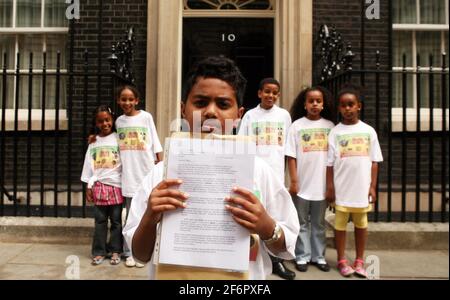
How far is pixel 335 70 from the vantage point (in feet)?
18.1

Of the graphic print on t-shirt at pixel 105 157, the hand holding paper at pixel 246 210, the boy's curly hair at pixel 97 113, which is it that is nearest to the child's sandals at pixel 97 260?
the graphic print on t-shirt at pixel 105 157

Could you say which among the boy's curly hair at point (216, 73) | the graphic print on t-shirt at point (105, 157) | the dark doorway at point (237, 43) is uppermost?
Result: the dark doorway at point (237, 43)

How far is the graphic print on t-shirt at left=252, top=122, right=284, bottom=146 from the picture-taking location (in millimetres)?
4379

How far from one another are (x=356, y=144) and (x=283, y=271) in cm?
140

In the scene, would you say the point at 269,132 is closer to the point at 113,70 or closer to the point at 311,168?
the point at 311,168

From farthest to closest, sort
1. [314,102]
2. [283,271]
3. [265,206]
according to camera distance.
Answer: [314,102], [283,271], [265,206]

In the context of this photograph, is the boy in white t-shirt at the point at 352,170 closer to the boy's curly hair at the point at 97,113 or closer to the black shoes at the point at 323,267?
the black shoes at the point at 323,267

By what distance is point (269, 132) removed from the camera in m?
4.40

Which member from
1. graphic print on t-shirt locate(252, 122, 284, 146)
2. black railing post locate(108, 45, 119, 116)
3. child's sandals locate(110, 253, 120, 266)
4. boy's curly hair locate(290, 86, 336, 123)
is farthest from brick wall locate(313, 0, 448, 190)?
child's sandals locate(110, 253, 120, 266)

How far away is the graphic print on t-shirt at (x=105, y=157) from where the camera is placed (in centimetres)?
446

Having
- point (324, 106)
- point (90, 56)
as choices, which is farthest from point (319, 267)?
point (90, 56)

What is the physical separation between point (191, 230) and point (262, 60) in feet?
19.1

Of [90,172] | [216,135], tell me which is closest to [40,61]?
[90,172]

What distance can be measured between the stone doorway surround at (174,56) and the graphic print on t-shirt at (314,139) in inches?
78.3
